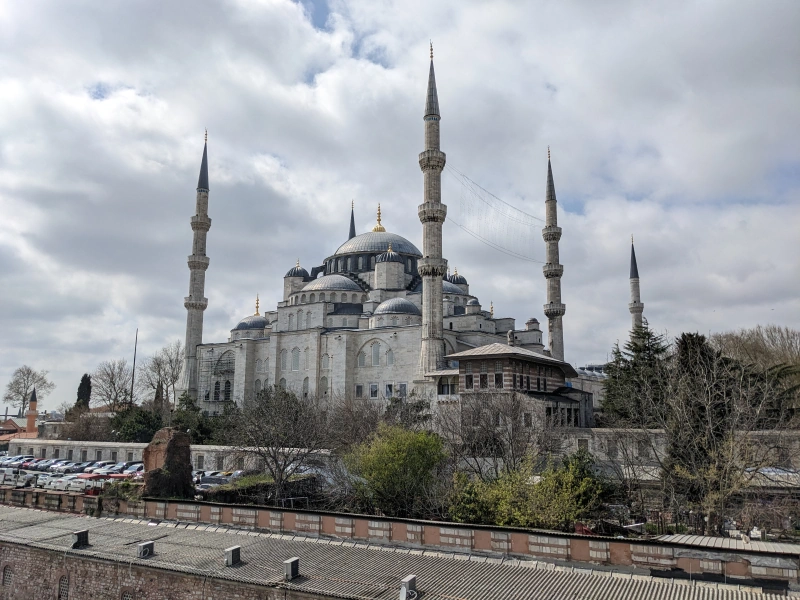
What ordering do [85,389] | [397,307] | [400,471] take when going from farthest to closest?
[85,389]
[397,307]
[400,471]

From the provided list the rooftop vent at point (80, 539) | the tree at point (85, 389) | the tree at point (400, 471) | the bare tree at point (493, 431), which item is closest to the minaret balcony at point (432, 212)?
the bare tree at point (493, 431)

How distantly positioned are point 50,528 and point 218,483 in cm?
771

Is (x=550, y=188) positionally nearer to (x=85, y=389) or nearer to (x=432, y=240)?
(x=432, y=240)

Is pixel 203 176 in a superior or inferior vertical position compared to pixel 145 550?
superior

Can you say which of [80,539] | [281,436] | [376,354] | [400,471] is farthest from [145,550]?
[376,354]

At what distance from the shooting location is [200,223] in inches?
1527

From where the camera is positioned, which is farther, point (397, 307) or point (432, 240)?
point (397, 307)

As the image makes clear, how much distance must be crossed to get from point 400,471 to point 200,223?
27.0m

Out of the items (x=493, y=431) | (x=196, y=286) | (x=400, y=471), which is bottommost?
(x=400, y=471)

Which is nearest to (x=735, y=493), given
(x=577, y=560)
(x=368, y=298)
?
(x=577, y=560)

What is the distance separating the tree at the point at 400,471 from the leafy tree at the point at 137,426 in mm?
19460

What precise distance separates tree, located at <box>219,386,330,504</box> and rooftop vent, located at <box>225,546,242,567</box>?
23.3ft

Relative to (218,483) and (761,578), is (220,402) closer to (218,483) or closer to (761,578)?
(218,483)

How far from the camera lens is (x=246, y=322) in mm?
43031
